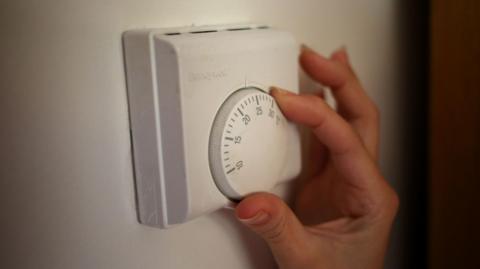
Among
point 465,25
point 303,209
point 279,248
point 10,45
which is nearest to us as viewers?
point 10,45

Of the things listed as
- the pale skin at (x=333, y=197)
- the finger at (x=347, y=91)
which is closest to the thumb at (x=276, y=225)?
the pale skin at (x=333, y=197)

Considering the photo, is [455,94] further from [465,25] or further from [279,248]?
[279,248]

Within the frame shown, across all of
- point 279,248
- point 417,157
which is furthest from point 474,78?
point 279,248

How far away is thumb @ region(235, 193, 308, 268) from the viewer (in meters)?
0.36

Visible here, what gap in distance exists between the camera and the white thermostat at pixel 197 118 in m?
0.32

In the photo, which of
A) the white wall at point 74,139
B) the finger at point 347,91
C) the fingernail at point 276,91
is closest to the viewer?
the white wall at point 74,139

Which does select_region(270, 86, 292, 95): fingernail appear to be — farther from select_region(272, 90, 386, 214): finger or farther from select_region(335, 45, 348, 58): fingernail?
select_region(335, 45, 348, 58): fingernail

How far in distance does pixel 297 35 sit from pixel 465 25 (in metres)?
0.25

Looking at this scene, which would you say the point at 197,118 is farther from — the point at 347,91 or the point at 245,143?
the point at 347,91

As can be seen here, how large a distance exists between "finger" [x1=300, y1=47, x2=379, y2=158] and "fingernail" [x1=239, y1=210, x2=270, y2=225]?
0.59 feet

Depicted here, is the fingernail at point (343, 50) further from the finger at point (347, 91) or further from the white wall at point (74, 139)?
the white wall at point (74, 139)

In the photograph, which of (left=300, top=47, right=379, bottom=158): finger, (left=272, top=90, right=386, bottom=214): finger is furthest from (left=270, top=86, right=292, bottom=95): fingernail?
(left=300, top=47, right=379, bottom=158): finger

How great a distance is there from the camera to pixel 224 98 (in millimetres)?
348

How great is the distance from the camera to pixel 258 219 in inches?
14.1
